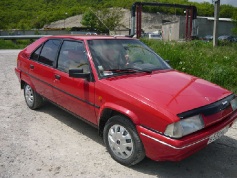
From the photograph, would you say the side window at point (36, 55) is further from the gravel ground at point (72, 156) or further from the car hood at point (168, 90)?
the car hood at point (168, 90)

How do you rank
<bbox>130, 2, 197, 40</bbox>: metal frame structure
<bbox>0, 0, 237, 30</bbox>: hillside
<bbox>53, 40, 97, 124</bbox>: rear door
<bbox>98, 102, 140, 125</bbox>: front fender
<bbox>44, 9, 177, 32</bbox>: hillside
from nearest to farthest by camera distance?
<bbox>98, 102, 140, 125</bbox>: front fender
<bbox>53, 40, 97, 124</bbox>: rear door
<bbox>130, 2, 197, 40</bbox>: metal frame structure
<bbox>0, 0, 237, 30</bbox>: hillside
<bbox>44, 9, 177, 32</bbox>: hillside

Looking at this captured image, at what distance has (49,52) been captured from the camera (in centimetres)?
456

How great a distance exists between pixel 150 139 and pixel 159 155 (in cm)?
20

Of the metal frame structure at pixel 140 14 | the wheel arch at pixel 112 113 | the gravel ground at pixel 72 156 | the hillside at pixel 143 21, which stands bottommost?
the gravel ground at pixel 72 156

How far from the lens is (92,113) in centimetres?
355

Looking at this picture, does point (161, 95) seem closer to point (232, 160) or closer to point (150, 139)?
point (150, 139)

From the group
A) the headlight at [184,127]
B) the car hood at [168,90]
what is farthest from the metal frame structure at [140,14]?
the headlight at [184,127]

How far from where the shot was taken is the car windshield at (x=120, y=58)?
141 inches

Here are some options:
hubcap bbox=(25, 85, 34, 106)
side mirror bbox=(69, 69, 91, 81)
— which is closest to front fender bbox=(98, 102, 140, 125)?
side mirror bbox=(69, 69, 91, 81)

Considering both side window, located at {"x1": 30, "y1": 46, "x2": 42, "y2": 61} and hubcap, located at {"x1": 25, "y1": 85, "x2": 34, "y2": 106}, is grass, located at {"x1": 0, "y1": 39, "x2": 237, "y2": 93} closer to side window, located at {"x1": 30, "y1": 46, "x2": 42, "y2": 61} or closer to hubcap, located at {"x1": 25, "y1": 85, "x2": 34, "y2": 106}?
side window, located at {"x1": 30, "y1": 46, "x2": 42, "y2": 61}

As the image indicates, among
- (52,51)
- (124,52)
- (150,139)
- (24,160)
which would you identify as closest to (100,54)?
(124,52)

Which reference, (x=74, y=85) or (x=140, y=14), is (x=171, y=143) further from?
(x=140, y=14)

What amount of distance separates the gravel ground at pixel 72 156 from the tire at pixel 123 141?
13 cm

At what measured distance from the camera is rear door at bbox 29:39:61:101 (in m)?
4.35
